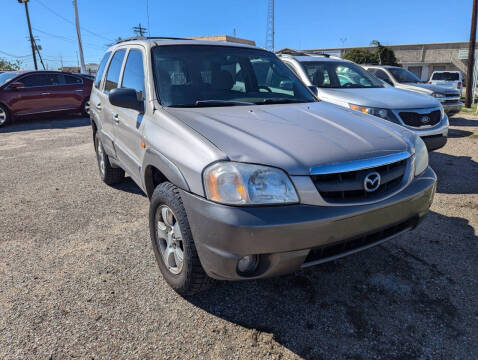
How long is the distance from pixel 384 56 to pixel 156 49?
37.9 metres

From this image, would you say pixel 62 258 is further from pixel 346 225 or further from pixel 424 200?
pixel 424 200

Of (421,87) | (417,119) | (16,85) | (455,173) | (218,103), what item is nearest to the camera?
(218,103)

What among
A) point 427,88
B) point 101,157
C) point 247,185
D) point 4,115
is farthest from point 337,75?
point 4,115

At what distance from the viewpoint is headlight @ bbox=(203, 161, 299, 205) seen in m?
1.86

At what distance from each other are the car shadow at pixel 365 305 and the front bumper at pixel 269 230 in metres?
0.49

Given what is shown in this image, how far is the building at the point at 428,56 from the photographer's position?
141ft

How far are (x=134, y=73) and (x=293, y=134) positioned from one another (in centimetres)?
174

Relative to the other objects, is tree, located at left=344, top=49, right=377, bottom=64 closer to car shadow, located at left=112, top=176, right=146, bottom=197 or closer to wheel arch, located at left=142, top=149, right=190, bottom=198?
car shadow, located at left=112, top=176, right=146, bottom=197

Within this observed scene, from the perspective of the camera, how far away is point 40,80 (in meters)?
11.0

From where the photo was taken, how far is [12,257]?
3.03 meters

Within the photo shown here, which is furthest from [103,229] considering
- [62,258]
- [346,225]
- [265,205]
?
[346,225]

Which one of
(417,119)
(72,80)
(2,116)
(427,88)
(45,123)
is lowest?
(45,123)

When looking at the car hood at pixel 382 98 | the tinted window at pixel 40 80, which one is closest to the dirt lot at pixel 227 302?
the car hood at pixel 382 98

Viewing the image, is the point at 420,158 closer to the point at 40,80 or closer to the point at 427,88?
the point at 427,88
